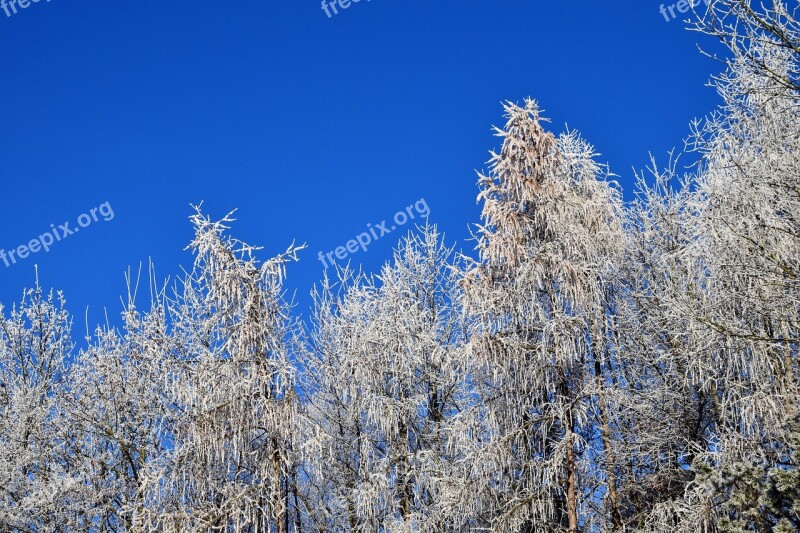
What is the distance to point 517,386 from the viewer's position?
40.4 feet

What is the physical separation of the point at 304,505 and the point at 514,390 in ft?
17.6

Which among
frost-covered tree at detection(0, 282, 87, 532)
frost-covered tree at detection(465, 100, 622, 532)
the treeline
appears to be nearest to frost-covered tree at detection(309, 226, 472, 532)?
the treeline

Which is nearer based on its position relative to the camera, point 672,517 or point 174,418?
point 672,517

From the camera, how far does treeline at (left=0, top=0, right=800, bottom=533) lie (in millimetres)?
11625

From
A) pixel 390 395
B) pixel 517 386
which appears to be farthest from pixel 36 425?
pixel 517 386

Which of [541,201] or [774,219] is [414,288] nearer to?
[541,201]

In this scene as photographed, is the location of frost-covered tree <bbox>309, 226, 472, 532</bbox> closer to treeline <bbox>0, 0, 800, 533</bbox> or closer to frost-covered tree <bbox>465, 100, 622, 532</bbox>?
treeline <bbox>0, 0, 800, 533</bbox>

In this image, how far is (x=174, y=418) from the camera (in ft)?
A: 48.8

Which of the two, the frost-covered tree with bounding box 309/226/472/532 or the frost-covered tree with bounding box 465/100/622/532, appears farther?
the frost-covered tree with bounding box 309/226/472/532

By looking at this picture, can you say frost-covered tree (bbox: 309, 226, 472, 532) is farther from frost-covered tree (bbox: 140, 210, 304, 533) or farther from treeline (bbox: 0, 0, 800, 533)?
frost-covered tree (bbox: 140, 210, 304, 533)

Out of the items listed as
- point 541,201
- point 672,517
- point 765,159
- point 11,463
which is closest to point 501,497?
point 672,517

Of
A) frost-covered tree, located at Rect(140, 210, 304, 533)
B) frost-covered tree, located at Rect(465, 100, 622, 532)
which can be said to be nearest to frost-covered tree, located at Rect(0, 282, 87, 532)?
frost-covered tree, located at Rect(140, 210, 304, 533)

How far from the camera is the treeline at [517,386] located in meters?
11.6

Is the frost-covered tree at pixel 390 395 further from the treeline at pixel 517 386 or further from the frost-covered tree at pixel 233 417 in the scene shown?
the frost-covered tree at pixel 233 417
